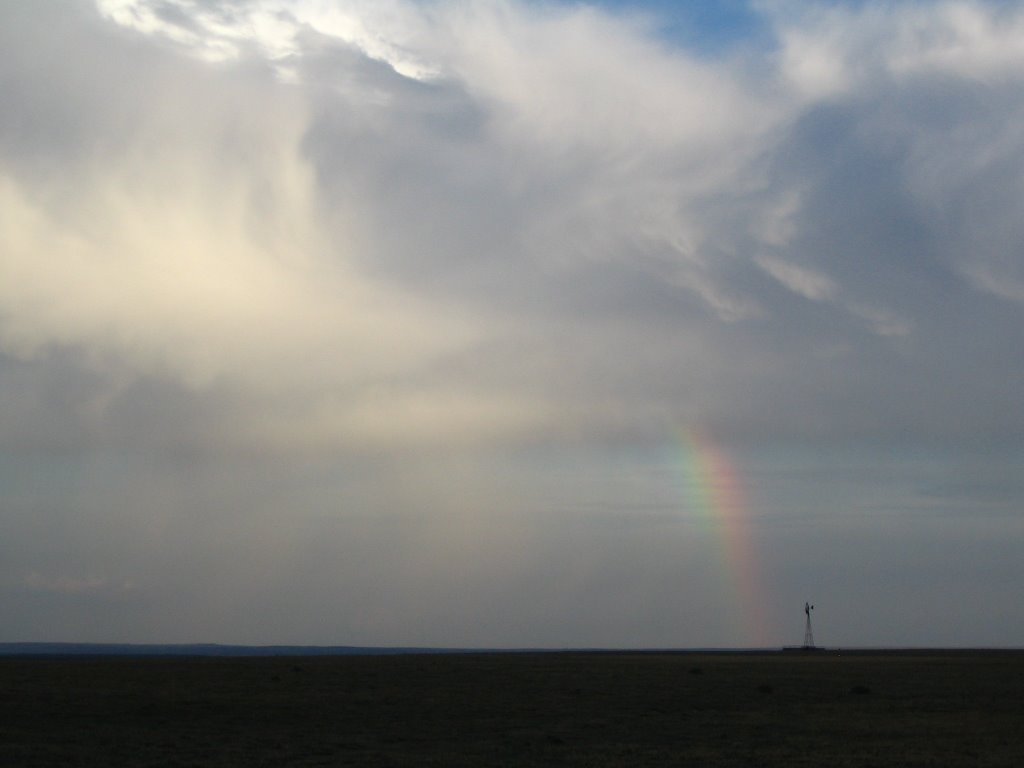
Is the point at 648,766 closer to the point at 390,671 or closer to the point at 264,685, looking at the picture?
the point at 264,685

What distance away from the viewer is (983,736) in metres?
46.8

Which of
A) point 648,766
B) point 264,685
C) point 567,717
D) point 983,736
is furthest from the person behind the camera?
point 264,685

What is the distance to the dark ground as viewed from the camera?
41188mm

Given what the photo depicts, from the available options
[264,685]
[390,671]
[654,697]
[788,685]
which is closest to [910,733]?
[654,697]

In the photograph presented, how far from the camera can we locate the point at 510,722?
53719mm

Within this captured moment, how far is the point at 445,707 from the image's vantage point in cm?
6200

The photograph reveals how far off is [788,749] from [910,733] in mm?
8330

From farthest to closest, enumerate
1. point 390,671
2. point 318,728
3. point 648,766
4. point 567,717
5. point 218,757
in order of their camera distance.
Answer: point 390,671 < point 567,717 < point 318,728 < point 218,757 < point 648,766

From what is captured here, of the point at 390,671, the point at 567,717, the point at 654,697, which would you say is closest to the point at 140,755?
the point at 567,717

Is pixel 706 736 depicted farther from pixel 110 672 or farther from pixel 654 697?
pixel 110 672

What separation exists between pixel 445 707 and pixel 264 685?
24.5m

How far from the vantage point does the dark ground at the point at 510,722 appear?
135 feet

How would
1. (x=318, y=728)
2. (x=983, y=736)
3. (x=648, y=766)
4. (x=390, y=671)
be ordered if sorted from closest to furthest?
(x=648, y=766) < (x=983, y=736) < (x=318, y=728) < (x=390, y=671)

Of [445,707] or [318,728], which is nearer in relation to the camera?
[318,728]
